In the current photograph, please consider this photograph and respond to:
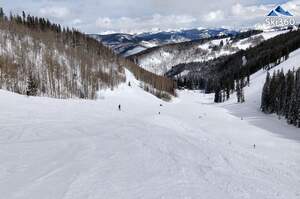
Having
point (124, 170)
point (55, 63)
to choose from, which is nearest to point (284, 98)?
point (55, 63)

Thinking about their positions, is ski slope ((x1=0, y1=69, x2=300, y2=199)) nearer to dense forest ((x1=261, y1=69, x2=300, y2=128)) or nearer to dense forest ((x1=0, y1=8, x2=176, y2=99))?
dense forest ((x1=0, y1=8, x2=176, y2=99))

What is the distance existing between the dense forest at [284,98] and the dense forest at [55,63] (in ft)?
206

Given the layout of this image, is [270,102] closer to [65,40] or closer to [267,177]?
[267,177]

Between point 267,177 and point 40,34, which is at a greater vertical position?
point 40,34

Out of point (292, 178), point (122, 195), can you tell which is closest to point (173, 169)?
point (122, 195)

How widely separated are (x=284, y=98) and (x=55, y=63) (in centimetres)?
8758

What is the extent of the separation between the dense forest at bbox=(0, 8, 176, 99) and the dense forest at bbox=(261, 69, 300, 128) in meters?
62.7

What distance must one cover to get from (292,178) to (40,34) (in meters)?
142

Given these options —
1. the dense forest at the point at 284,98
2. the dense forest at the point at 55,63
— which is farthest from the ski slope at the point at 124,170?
the dense forest at the point at 284,98

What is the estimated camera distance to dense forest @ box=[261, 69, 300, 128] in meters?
84.9

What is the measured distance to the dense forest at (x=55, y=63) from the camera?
102 metres

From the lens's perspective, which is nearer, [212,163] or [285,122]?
[212,163]

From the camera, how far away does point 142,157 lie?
19.5 meters

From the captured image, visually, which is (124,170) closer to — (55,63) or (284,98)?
(284,98)
